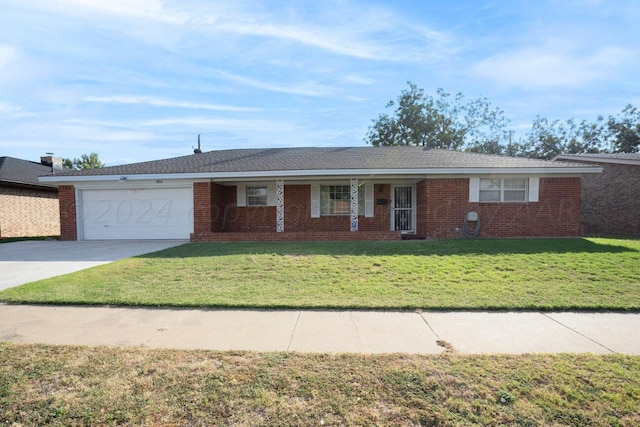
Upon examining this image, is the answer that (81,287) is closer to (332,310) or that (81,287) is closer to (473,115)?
(332,310)

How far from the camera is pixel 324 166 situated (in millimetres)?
12602

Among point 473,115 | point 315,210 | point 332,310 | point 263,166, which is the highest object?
point 473,115

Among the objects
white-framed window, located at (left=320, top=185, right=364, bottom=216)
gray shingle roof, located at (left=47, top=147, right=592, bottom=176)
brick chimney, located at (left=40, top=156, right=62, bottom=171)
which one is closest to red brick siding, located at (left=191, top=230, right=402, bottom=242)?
gray shingle roof, located at (left=47, top=147, right=592, bottom=176)

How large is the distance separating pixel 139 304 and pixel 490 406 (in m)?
4.86

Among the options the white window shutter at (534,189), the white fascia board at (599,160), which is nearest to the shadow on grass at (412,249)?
the white window shutter at (534,189)

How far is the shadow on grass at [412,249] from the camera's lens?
864 centimetres

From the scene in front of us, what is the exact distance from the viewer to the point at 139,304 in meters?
5.16

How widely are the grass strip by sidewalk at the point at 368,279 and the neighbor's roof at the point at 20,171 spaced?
1330cm

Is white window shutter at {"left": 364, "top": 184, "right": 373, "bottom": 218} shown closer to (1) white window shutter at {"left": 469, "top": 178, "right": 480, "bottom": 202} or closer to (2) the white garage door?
(1) white window shutter at {"left": 469, "top": 178, "right": 480, "bottom": 202}

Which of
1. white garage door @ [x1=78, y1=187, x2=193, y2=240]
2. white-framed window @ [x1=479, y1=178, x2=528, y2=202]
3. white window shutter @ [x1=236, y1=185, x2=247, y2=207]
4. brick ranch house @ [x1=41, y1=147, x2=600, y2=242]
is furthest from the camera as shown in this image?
white window shutter @ [x1=236, y1=185, x2=247, y2=207]

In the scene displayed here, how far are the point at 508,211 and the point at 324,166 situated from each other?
698cm

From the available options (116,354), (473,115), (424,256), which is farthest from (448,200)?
(473,115)

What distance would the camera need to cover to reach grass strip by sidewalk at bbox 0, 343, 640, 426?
8.15ft

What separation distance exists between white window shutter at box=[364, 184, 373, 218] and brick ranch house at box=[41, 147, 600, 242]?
4 cm
